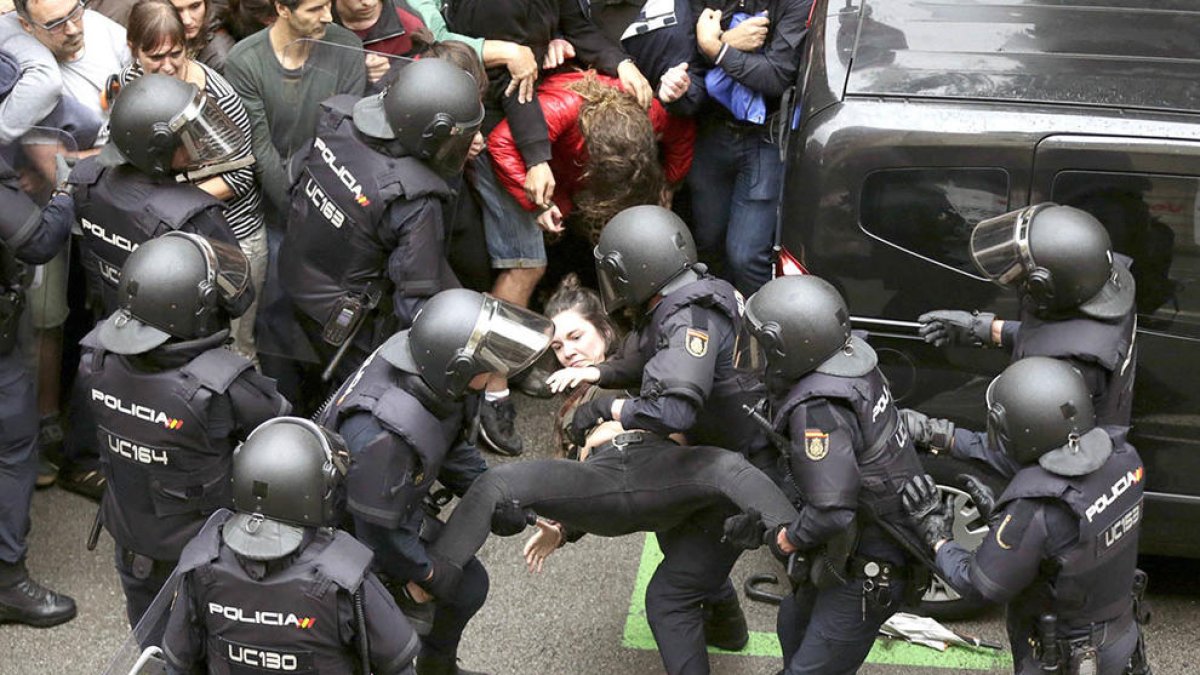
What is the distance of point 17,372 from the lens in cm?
632

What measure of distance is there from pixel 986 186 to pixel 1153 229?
23.8 inches

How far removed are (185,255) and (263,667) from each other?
4.75ft

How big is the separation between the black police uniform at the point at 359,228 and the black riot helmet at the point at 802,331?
1.45 metres

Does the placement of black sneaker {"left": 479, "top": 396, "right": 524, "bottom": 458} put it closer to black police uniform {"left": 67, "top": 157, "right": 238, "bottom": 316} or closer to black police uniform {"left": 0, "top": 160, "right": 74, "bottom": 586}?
black police uniform {"left": 67, "top": 157, "right": 238, "bottom": 316}

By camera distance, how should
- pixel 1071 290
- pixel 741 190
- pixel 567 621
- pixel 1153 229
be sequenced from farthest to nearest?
pixel 741 190
pixel 567 621
pixel 1153 229
pixel 1071 290

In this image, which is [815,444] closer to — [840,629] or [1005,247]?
[840,629]

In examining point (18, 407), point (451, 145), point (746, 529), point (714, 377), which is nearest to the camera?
point (746, 529)

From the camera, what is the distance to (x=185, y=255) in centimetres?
530

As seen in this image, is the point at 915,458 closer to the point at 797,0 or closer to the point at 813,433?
the point at 813,433

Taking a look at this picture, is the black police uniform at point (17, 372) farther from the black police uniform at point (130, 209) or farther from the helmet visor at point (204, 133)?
the helmet visor at point (204, 133)

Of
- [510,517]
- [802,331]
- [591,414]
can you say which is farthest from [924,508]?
[510,517]

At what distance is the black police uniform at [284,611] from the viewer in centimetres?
446

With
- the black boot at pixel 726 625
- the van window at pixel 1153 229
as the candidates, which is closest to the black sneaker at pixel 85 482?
the black boot at pixel 726 625

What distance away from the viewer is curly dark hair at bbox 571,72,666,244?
7234mm
